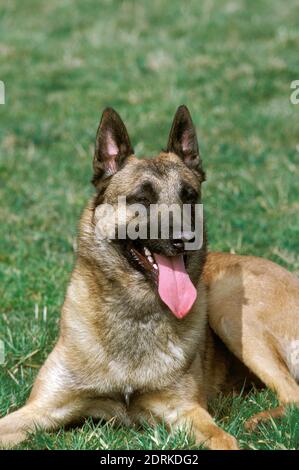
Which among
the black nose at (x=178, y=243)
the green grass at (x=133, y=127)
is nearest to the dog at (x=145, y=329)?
the black nose at (x=178, y=243)

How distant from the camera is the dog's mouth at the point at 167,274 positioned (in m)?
4.73

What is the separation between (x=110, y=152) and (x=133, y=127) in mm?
5400

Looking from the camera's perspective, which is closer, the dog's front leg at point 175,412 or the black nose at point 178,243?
the dog's front leg at point 175,412

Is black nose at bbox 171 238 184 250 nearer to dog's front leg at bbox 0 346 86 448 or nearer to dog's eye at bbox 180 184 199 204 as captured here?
dog's eye at bbox 180 184 199 204

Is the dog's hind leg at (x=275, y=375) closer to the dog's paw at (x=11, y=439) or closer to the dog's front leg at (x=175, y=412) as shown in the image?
the dog's front leg at (x=175, y=412)

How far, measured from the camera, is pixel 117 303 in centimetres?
494

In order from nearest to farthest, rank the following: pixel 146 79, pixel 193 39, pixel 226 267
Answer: pixel 226 267, pixel 146 79, pixel 193 39

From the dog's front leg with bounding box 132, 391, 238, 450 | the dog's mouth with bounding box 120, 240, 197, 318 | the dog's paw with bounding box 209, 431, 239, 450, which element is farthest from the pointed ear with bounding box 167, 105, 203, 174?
the dog's paw with bounding box 209, 431, 239, 450

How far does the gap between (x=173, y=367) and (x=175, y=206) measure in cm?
92

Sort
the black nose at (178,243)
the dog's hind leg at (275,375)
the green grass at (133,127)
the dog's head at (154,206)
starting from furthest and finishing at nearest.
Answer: the green grass at (133,127)
the dog's hind leg at (275,375)
the dog's head at (154,206)
the black nose at (178,243)

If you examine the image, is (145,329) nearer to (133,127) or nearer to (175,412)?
(175,412)

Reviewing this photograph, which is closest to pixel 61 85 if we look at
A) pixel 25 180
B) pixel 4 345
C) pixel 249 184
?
pixel 25 180

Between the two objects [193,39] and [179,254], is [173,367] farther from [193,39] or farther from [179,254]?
[193,39]

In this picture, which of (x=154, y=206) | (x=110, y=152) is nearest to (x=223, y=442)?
(x=154, y=206)
